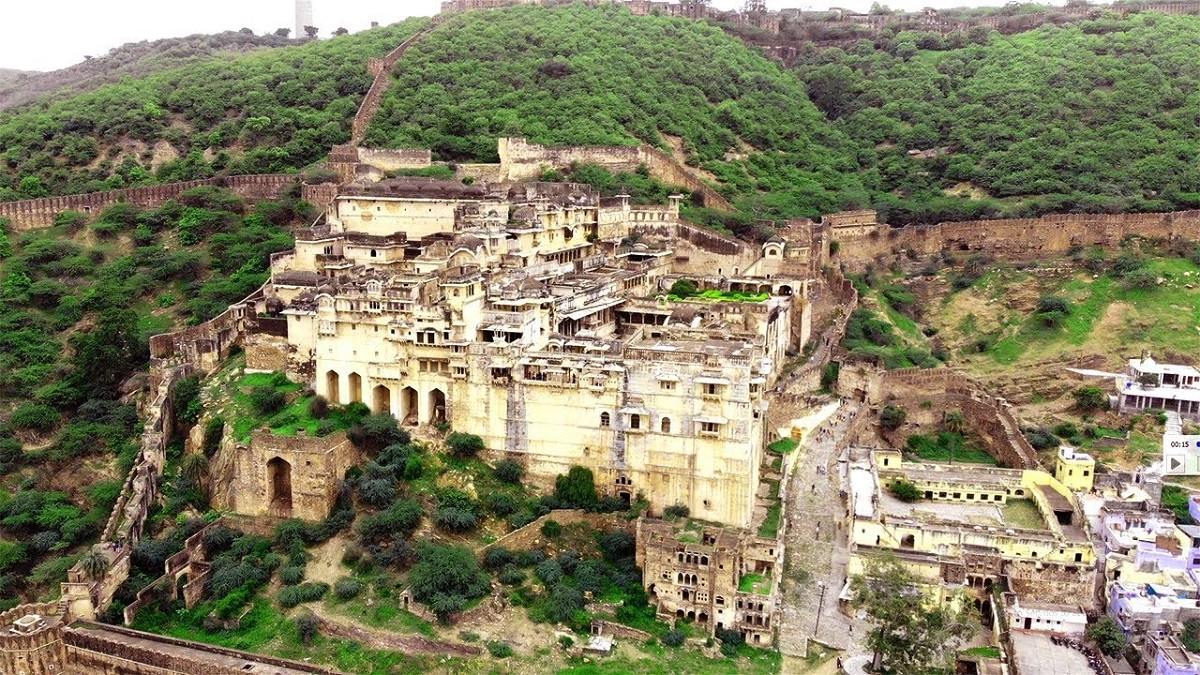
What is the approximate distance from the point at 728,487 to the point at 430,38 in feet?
133

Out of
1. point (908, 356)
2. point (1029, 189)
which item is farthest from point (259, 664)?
point (1029, 189)

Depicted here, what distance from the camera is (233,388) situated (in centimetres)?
3114

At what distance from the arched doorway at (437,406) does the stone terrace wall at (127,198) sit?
18.4 meters

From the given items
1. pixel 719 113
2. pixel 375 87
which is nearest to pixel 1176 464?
pixel 719 113

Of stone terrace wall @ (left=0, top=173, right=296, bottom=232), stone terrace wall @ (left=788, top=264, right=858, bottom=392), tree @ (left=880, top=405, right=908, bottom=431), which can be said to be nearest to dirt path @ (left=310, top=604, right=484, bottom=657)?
stone terrace wall @ (left=788, top=264, right=858, bottom=392)

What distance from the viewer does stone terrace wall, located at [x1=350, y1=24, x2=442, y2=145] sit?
4897cm

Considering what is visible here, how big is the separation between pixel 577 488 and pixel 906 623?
9.10 m

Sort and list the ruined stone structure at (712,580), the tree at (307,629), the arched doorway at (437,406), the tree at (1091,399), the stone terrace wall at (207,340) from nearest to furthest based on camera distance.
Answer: the tree at (307,629) → the ruined stone structure at (712,580) → the arched doorway at (437,406) → the stone terrace wall at (207,340) → the tree at (1091,399)

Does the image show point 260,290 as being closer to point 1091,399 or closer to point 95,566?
point 95,566

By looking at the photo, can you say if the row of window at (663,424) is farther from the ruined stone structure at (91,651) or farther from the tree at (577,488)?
the ruined stone structure at (91,651)

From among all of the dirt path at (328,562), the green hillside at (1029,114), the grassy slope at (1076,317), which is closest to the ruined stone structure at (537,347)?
the dirt path at (328,562)

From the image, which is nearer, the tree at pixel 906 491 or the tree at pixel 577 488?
the tree at pixel 577 488

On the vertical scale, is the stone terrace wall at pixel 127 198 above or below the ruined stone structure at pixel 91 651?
above

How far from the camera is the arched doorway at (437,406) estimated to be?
28500 millimetres
